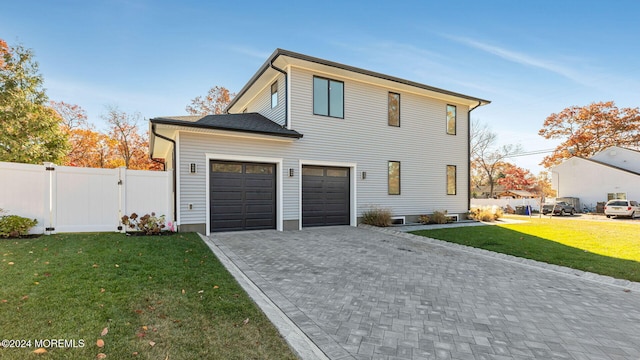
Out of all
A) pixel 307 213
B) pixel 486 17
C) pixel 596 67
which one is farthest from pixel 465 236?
pixel 596 67

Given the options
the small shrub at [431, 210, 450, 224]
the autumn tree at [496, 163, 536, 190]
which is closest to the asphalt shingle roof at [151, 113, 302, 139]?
the small shrub at [431, 210, 450, 224]

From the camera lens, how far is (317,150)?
11047 millimetres

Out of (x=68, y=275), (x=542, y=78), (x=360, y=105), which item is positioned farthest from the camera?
(x=542, y=78)

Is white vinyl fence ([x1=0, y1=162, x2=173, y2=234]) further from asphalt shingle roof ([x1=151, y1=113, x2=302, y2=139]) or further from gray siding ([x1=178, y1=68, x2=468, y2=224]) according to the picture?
asphalt shingle roof ([x1=151, y1=113, x2=302, y2=139])

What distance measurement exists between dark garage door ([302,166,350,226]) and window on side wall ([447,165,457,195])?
6003mm

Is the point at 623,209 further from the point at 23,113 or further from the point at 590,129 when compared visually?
the point at 23,113

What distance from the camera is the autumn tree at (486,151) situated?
36.3 meters

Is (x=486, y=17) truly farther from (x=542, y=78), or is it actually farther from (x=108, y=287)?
(x=108, y=287)

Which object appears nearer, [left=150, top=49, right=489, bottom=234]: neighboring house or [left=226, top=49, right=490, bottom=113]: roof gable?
[left=150, top=49, right=489, bottom=234]: neighboring house

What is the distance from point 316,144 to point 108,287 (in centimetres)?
819

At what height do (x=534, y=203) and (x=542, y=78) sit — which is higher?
(x=542, y=78)

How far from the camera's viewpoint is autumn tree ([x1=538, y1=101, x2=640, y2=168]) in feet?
102

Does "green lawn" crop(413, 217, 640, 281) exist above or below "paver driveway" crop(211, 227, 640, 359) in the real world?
below

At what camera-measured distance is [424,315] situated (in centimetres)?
364
